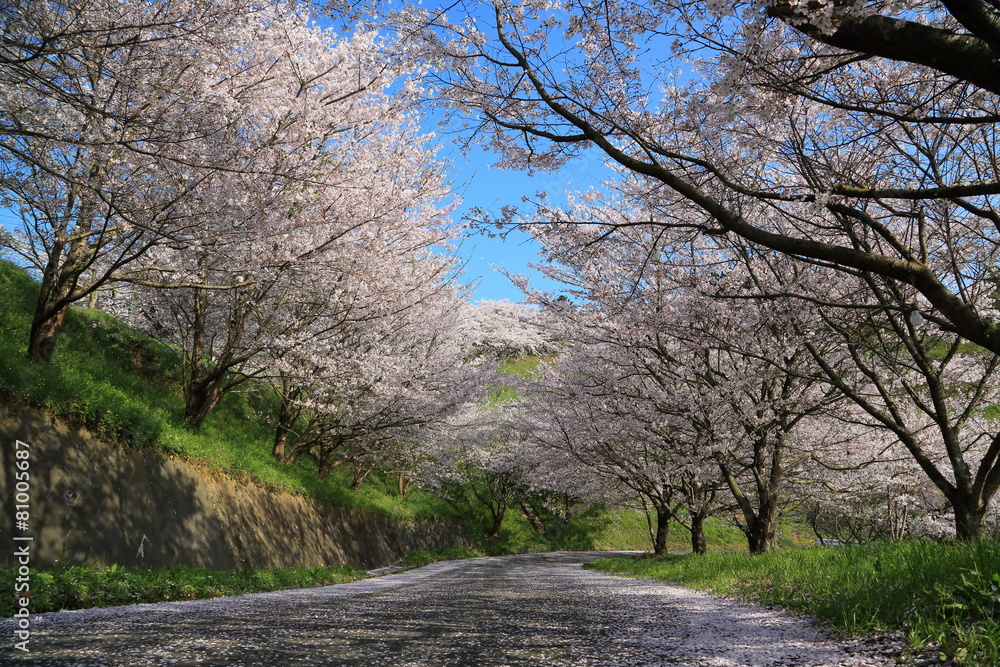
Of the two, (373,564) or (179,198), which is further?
(373,564)

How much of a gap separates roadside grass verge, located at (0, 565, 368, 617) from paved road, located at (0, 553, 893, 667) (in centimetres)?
69

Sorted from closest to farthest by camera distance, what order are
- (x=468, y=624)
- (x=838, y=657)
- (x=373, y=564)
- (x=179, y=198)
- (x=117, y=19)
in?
(x=838, y=657) → (x=468, y=624) → (x=117, y=19) → (x=179, y=198) → (x=373, y=564)

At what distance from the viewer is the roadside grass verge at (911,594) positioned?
3.21m

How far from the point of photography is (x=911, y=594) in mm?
4066

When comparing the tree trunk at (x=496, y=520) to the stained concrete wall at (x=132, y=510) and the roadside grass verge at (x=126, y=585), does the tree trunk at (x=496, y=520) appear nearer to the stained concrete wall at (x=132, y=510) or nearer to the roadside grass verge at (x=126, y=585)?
the stained concrete wall at (x=132, y=510)

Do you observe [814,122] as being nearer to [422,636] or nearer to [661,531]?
[422,636]

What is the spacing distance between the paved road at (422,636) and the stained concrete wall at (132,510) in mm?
2257

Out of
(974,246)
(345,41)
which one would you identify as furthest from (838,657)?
(345,41)

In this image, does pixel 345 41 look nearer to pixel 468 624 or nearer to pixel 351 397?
pixel 351 397

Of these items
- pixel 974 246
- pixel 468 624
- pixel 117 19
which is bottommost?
pixel 468 624

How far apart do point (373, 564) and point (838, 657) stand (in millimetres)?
17176

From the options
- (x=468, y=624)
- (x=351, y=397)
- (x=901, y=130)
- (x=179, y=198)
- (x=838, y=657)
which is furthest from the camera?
(x=351, y=397)

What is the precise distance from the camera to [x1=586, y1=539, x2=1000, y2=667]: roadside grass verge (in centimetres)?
321

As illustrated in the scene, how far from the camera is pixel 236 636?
12.1 ft
